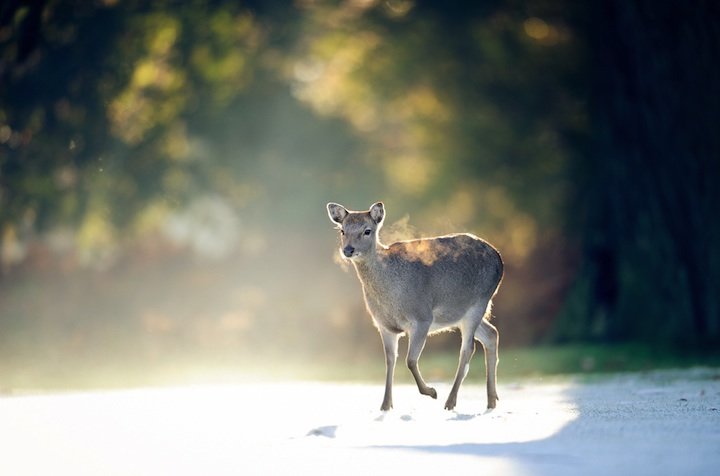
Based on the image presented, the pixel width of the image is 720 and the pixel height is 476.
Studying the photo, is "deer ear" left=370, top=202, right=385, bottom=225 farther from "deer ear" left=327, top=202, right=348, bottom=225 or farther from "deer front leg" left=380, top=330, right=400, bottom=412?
"deer front leg" left=380, top=330, right=400, bottom=412

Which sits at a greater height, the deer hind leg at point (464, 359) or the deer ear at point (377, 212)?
the deer ear at point (377, 212)

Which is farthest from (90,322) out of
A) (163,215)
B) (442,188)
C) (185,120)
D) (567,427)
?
(567,427)

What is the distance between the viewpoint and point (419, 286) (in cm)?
1295

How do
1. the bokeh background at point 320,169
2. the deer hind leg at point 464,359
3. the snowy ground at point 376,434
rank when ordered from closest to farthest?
the snowy ground at point 376,434 < the deer hind leg at point 464,359 < the bokeh background at point 320,169

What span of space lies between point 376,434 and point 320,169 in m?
22.6

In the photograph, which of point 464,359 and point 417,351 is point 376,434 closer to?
point 417,351

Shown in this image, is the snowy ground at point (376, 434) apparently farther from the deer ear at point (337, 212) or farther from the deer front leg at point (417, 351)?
the deer ear at point (337, 212)

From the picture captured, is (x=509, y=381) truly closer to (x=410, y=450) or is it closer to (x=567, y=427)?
(x=567, y=427)

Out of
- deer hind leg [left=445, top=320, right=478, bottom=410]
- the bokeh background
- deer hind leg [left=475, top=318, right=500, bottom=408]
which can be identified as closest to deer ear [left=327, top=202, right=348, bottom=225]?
deer hind leg [left=445, top=320, right=478, bottom=410]

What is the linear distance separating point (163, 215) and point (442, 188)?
7.02 metres

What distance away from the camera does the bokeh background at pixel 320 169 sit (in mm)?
24500

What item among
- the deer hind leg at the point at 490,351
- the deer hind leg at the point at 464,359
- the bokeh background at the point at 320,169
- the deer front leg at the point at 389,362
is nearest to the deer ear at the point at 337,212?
the deer front leg at the point at 389,362

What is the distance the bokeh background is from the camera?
24.5 metres

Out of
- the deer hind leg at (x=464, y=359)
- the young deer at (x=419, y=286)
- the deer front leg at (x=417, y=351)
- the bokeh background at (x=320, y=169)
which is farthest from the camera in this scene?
the bokeh background at (x=320, y=169)
